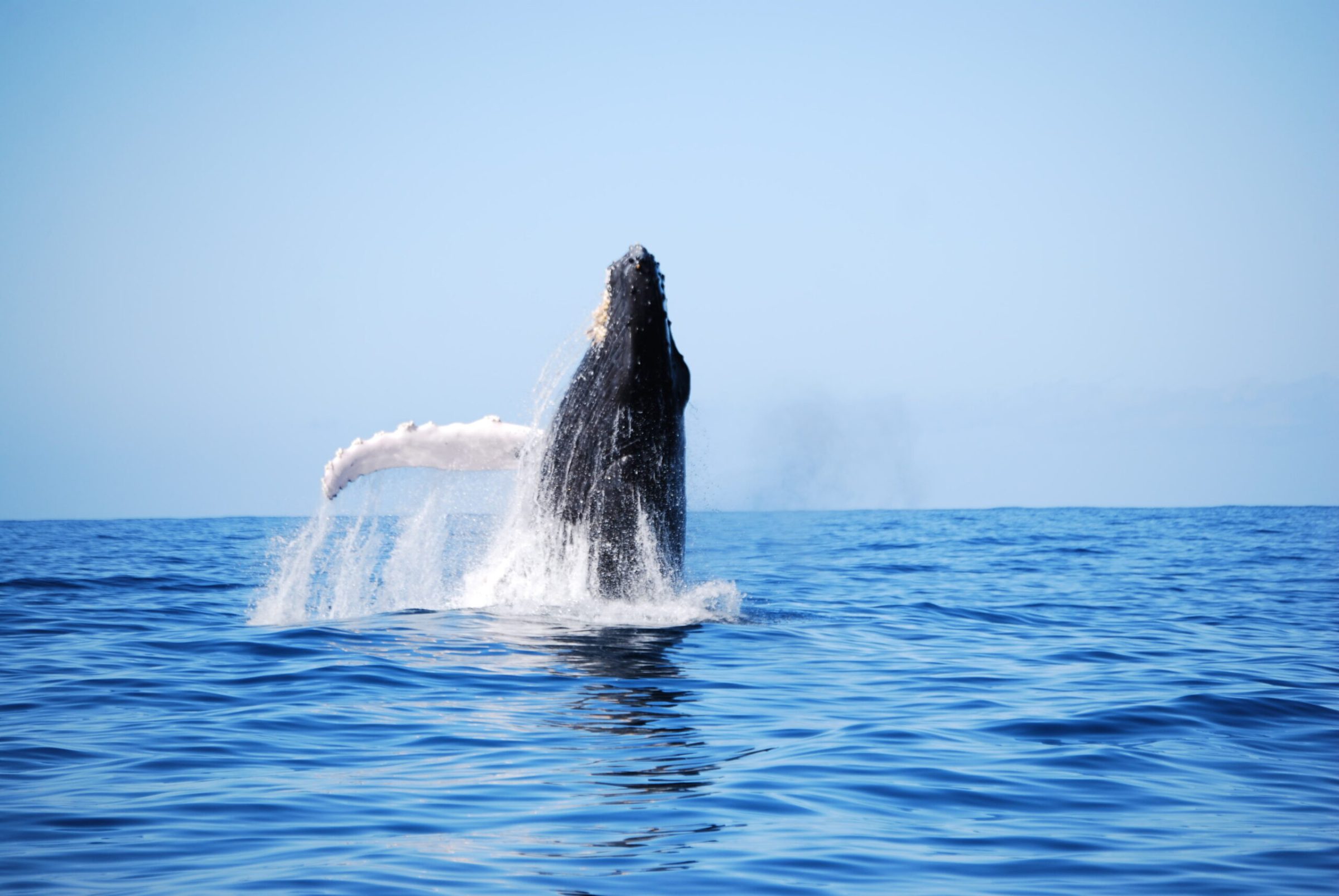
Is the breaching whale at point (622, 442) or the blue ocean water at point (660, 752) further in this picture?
the breaching whale at point (622, 442)

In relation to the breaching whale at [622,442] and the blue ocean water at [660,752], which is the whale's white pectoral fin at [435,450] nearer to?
the breaching whale at [622,442]

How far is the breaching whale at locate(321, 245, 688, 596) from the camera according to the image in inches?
372

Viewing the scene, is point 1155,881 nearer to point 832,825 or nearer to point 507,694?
point 832,825

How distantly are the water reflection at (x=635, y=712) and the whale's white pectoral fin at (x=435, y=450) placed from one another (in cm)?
185

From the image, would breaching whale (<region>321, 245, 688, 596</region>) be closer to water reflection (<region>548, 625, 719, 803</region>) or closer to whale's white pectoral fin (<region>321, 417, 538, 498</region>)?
whale's white pectoral fin (<region>321, 417, 538, 498</region>)

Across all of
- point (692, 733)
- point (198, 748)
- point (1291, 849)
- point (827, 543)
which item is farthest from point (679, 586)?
point (827, 543)

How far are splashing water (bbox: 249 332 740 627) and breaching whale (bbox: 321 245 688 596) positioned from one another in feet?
0.20

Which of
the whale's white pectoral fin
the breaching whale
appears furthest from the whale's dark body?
the whale's white pectoral fin

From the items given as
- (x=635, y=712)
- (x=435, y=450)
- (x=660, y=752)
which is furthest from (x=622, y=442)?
(x=660, y=752)

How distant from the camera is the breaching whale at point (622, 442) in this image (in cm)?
946

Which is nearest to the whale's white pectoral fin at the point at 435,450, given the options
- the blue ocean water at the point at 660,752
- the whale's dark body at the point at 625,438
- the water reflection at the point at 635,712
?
the whale's dark body at the point at 625,438

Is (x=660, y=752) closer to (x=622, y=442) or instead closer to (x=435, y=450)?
(x=622, y=442)

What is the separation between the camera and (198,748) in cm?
641

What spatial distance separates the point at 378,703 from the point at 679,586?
3.83m
